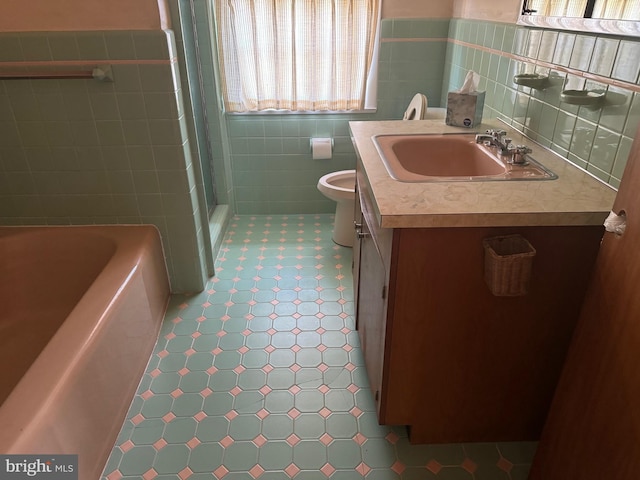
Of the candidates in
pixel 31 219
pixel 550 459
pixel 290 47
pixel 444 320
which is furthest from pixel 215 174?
pixel 550 459

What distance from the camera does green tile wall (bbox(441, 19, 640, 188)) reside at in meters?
1.25

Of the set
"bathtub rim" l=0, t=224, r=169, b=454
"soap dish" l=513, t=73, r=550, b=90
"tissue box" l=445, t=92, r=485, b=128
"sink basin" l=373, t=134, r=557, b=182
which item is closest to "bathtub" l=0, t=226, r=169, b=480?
"bathtub rim" l=0, t=224, r=169, b=454

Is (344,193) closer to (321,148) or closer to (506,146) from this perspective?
(321,148)

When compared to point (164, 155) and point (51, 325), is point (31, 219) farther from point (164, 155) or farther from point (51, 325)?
point (164, 155)

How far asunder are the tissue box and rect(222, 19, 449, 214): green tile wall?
97cm

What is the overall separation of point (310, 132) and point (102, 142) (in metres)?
1.32

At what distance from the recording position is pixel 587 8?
1368mm

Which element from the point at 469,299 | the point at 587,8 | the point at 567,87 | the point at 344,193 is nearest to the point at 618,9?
the point at 587,8

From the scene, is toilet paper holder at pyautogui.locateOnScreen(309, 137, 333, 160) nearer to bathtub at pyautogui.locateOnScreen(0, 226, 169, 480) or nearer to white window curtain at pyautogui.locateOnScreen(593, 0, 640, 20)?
bathtub at pyautogui.locateOnScreen(0, 226, 169, 480)

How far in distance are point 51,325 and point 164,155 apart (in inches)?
35.8

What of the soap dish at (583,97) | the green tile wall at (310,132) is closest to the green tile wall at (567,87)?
the soap dish at (583,97)

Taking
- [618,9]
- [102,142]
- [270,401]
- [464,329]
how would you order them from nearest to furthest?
1. [618,9]
2. [464,329]
3. [270,401]
4. [102,142]

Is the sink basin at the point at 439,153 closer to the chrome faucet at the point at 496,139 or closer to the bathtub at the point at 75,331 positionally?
the chrome faucet at the point at 496,139

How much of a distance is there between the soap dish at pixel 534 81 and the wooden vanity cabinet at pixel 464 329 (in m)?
0.66
